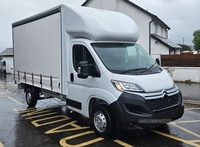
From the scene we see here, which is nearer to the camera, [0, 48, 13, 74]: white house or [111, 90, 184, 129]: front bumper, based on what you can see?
[111, 90, 184, 129]: front bumper

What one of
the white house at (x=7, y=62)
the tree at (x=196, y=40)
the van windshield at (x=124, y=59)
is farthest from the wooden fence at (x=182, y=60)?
the tree at (x=196, y=40)

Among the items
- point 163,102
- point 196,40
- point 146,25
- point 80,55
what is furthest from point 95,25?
point 196,40

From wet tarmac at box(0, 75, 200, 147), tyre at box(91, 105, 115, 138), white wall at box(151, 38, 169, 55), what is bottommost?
wet tarmac at box(0, 75, 200, 147)

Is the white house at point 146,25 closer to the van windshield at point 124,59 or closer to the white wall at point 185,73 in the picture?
the white wall at point 185,73

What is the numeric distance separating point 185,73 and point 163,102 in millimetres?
11169

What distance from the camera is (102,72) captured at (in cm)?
519

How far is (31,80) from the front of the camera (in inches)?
330

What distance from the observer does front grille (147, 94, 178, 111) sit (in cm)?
476

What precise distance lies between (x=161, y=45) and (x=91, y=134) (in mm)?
17779

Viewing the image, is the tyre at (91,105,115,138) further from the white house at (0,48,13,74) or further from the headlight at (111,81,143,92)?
the white house at (0,48,13,74)

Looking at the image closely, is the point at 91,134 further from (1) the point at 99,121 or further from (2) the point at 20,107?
(2) the point at 20,107

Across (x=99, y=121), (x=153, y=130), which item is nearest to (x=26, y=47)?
(x=99, y=121)

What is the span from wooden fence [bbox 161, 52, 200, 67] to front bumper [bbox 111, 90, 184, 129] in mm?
11406

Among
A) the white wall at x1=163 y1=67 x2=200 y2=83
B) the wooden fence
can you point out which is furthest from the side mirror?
the wooden fence
